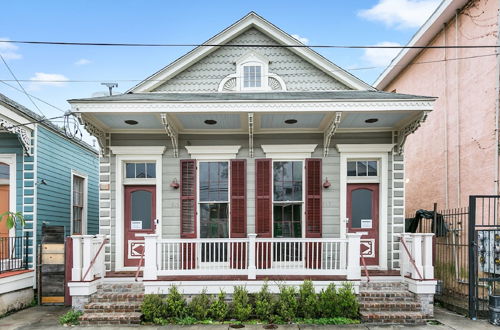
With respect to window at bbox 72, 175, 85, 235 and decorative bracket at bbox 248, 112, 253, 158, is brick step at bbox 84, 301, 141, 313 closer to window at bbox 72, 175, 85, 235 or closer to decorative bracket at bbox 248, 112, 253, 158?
decorative bracket at bbox 248, 112, 253, 158

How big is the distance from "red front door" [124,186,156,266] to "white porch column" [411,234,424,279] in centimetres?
510

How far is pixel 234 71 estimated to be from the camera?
7.79 meters

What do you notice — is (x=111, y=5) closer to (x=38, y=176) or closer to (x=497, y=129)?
(x=38, y=176)

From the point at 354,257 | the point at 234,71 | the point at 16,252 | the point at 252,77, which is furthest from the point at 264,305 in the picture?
the point at 16,252

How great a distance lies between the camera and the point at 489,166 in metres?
6.84

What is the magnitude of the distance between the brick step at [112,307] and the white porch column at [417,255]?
15.8 feet

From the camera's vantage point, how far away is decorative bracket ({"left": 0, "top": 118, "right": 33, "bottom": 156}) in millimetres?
6879

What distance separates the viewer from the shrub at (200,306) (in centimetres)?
569

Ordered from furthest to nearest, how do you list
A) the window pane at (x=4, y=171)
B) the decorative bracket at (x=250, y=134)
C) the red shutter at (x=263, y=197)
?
1. the window pane at (x=4, y=171)
2. the red shutter at (x=263, y=197)
3. the decorative bracket at (x=250, y=134)

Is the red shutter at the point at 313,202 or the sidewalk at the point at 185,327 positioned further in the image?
the red shutter at the point at 313,202

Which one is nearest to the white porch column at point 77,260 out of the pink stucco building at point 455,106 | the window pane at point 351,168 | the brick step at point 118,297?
the brick step at point 118,297

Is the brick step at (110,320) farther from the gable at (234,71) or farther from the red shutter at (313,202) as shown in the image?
the gable at (234,71)

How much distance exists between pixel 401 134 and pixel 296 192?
2.49 meters

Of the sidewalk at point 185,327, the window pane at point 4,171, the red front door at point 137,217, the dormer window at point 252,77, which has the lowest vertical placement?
the sidewalk at point 185,327
